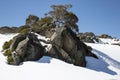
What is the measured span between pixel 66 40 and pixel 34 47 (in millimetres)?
5030

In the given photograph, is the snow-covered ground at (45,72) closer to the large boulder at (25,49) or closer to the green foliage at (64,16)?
the large boulder at (25,49)

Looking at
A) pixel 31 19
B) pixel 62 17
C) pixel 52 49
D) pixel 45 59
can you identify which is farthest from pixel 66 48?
pixel 31 19

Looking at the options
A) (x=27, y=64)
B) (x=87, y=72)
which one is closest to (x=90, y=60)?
(x=87, y=72)

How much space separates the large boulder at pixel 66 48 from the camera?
2905cm

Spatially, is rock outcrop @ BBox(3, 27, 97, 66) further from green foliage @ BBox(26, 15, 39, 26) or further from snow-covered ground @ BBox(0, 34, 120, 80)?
green foliage @ BBox(26, 15, 39, 26)

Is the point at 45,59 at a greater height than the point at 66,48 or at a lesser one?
lesser

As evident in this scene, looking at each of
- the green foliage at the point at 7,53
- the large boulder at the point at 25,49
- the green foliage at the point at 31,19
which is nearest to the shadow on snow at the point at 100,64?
the large boulder at the point at 25,49

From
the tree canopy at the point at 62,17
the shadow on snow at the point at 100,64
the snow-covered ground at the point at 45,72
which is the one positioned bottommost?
the snow-covered ground at the point at 45,72

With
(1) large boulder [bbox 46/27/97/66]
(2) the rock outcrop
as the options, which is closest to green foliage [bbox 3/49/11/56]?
(2) the rock outcrop

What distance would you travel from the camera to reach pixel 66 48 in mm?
30500

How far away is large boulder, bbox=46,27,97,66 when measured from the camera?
29047 mm

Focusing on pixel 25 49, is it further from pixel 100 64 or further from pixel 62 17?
pixel 62 17

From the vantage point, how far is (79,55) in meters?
30.4

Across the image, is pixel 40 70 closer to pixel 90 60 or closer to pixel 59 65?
pixel 59 65
